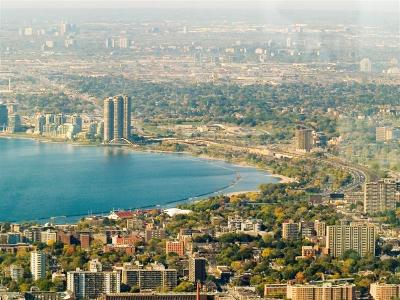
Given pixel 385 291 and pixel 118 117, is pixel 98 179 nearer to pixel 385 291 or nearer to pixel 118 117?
pixel 118 117

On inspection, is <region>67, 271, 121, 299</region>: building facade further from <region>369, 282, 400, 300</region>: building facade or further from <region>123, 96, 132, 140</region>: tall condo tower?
<region>123, 96, 132, 140</region>: tall condo tower

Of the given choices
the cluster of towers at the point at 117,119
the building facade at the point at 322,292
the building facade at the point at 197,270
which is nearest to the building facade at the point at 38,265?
the building facade at the point at 197,270

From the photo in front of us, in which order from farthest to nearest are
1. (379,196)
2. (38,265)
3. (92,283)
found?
(379,196), (38,265), (92,283)

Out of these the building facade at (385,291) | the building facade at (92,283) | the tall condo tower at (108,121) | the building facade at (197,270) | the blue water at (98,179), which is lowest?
the tall condo tower at (108,121)

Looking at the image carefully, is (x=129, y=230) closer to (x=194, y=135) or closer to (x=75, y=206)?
(x=75, y=206)

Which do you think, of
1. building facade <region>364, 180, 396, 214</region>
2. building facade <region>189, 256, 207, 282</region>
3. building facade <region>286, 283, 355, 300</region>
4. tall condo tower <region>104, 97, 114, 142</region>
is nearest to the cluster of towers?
tall condo tower <region>104, 97, 114, 142</region>

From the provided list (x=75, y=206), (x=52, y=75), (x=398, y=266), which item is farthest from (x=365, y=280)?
(x=52, y=75)

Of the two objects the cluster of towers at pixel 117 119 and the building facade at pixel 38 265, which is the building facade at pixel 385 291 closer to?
the building facade at pixel 38 265

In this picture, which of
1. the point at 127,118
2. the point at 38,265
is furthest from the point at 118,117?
the point at 38,265
